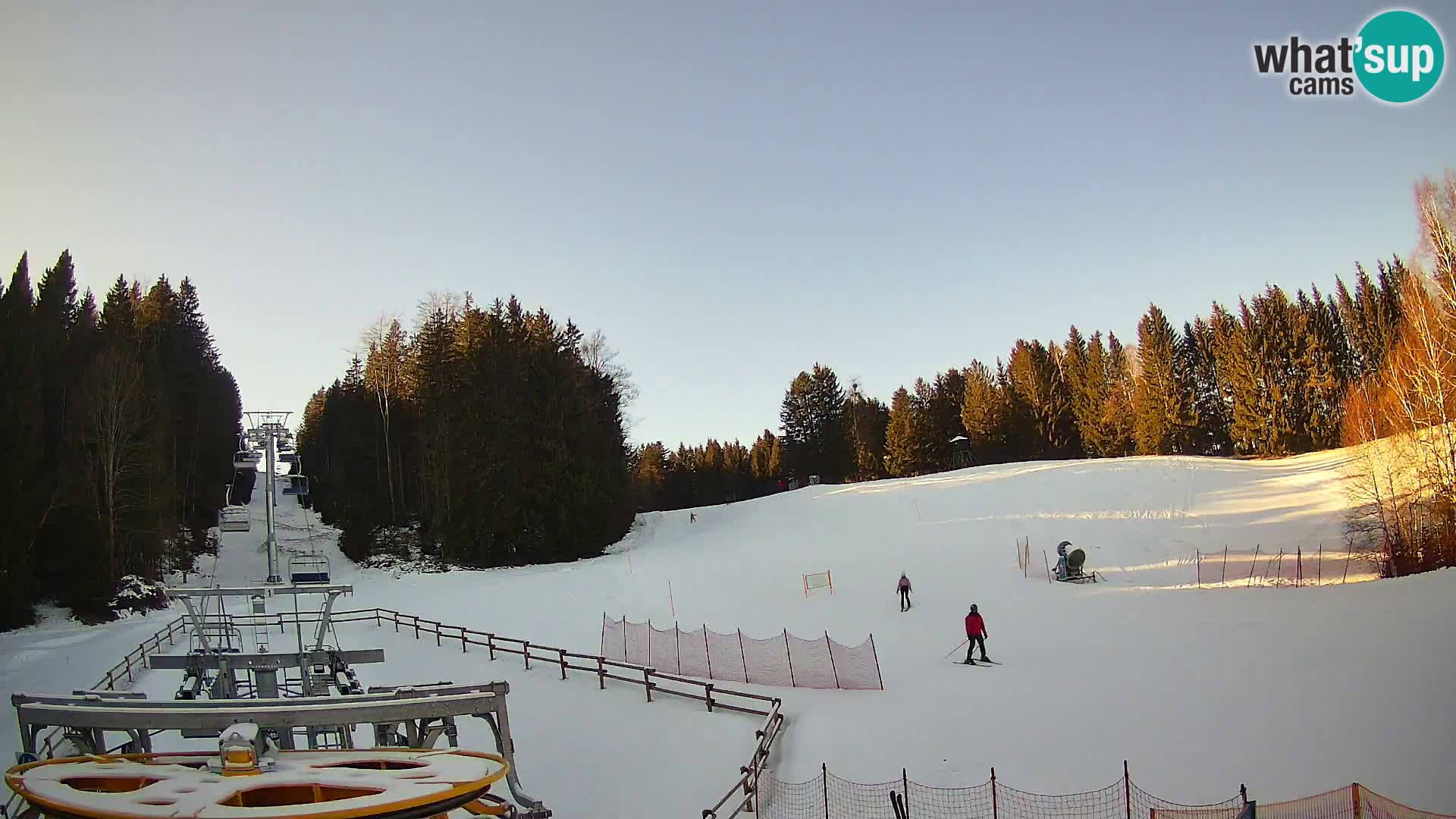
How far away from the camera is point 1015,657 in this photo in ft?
62.2

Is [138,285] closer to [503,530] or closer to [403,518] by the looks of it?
[403,518]

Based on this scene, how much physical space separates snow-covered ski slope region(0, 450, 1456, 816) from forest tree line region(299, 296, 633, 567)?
3.66 meters

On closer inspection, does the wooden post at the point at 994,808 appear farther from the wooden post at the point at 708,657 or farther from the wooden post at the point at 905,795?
the wooden post at the point at 708,657

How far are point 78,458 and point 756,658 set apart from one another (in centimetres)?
3213

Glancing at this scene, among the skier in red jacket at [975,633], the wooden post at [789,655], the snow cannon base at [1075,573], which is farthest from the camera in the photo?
the snow cannon base at [1075,573]

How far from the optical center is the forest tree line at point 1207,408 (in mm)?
23938

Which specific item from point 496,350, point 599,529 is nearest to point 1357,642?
point 599,529

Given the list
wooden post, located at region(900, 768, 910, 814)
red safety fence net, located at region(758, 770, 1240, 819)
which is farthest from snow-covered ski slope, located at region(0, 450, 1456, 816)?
wooden post, located at region(900, 768, 910, 814)

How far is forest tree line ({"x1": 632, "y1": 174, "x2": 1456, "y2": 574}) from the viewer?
23938mm

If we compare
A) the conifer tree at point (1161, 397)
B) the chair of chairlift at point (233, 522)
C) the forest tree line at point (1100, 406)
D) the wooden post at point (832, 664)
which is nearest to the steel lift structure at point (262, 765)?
the chair of chairlift at point (233, 522)

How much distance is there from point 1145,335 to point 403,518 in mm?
63592

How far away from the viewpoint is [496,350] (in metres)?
47.5

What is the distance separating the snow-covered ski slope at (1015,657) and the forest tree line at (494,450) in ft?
12.0

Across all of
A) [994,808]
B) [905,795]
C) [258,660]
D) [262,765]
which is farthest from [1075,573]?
[262,765]
